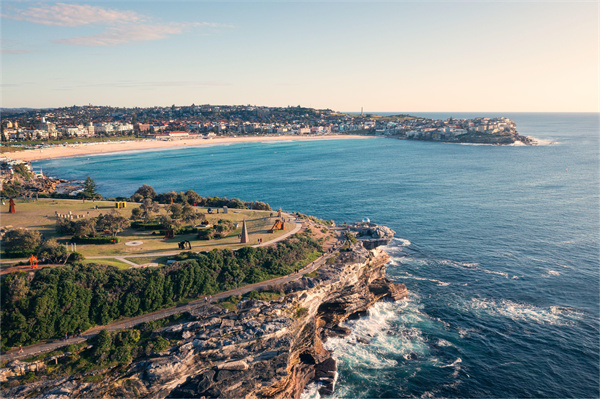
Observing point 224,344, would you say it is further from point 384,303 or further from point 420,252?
point 420,252

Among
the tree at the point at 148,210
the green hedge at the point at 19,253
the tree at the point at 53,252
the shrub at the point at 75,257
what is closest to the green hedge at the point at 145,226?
the tree at the point at 148,210

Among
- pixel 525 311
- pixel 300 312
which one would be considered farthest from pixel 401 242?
pixel 300 312

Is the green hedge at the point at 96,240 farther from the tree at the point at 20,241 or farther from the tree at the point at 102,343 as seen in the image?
the tree at the point at 102,343

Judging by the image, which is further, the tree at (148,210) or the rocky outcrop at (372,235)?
the rocky outcrop at (372,235)

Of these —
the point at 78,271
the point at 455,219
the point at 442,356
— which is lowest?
the point at 442,356

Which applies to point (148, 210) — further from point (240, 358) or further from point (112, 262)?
point (240, 358)

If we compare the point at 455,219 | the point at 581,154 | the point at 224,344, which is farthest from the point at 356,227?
the point at 581,154

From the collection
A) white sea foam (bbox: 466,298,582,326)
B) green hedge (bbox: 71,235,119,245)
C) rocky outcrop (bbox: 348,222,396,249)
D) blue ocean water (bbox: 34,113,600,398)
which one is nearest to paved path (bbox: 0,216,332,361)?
blue ocean water (bbox: 34,113,600,398)
